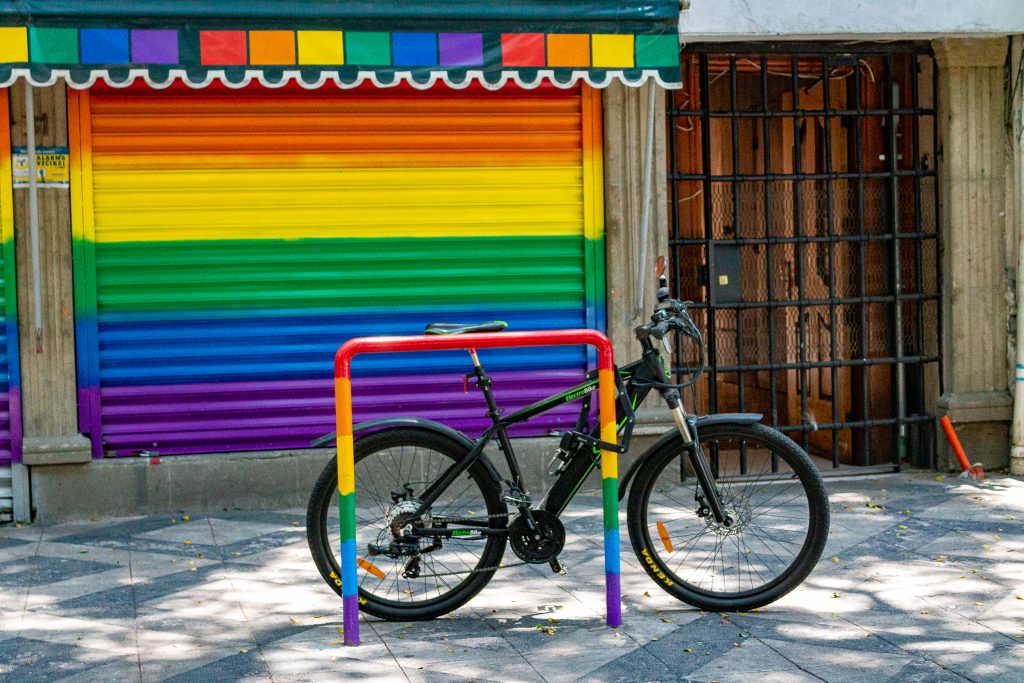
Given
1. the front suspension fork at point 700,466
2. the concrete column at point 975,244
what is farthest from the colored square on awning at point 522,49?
the concrete column at point 975,244

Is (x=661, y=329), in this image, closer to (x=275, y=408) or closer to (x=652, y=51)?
(x=652, y=51)

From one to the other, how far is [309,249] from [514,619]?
10.8 feet

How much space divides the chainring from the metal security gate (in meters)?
3.45

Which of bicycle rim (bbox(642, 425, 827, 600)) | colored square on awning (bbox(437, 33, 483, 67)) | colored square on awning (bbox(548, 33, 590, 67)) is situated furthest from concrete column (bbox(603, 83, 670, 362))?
bicycle rim (bbox(642, 425, 827, 600))

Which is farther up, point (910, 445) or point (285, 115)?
point (285, 115)

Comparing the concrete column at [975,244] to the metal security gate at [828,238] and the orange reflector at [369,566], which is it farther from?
the orange reflector at [369,566]

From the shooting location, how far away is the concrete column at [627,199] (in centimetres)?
835

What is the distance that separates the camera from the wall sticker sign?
7.68 metres

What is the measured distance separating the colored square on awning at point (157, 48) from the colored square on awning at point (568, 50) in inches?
76.9

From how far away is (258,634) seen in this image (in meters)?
5.39

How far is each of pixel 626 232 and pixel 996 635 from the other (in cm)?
382

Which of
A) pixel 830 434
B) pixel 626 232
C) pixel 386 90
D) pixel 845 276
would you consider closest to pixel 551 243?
pixel 626 232

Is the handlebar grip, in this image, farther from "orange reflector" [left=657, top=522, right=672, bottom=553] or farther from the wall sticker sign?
the wall sticker sign

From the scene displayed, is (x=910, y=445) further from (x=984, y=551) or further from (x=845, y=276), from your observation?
(x=984, y=551)
